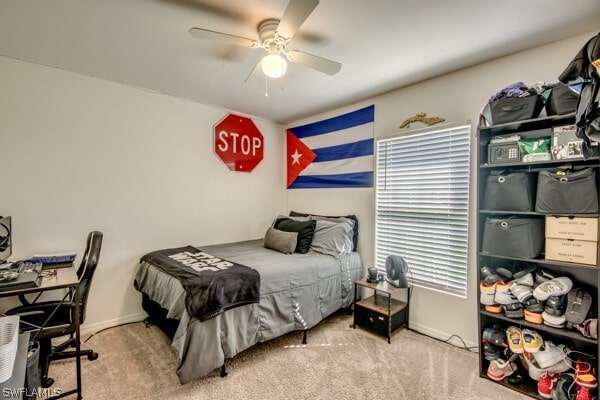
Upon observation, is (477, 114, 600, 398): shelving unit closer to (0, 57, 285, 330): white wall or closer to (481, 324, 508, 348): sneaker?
(481, 324, 508, 348): sneaker

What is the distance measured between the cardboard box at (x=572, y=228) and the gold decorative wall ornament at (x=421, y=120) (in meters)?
1.24

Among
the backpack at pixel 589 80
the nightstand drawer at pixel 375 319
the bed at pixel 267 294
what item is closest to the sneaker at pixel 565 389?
the nightstand drawer at pixel 375 319

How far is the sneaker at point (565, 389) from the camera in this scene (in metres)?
1.68

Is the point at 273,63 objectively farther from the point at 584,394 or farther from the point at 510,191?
the point at 584,394

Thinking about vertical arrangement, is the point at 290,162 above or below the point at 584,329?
above

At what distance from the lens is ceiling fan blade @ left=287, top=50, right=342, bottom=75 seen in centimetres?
186

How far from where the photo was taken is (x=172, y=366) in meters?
2.17

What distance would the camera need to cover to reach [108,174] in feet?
9.20

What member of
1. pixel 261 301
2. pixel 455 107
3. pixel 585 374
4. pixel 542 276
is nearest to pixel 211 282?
pixel 261 301

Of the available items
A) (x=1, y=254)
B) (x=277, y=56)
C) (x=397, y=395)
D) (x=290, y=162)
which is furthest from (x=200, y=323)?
(x=290, y=162)

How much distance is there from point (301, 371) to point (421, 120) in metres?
2.51

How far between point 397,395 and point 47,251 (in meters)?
3.12

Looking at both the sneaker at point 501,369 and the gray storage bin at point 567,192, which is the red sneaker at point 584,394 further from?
the gray storage bin at point 567,192

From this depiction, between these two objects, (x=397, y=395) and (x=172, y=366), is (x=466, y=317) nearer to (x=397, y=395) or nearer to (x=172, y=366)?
(x=397, y=395)
